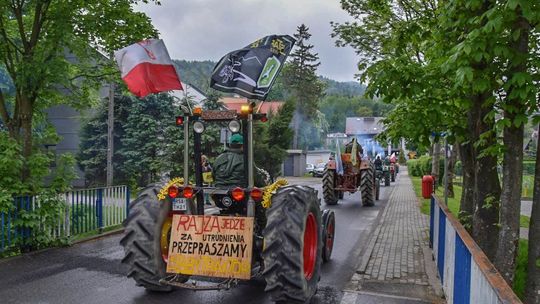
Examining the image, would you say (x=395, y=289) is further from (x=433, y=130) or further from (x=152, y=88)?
(x=152, y=88)

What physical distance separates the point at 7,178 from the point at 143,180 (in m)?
15.0

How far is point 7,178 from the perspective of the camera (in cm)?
799

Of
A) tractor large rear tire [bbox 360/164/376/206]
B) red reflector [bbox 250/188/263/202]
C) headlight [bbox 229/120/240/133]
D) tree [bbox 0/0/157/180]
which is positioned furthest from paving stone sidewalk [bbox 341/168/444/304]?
tree [bbox 0/0/157/180]

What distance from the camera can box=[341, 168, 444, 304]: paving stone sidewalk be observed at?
240 inches

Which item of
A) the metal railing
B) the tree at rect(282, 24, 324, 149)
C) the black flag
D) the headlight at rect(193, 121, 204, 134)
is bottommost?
the metal railing

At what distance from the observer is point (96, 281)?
21.3ft

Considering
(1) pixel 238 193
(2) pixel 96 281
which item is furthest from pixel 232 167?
(2) pixel 96 281

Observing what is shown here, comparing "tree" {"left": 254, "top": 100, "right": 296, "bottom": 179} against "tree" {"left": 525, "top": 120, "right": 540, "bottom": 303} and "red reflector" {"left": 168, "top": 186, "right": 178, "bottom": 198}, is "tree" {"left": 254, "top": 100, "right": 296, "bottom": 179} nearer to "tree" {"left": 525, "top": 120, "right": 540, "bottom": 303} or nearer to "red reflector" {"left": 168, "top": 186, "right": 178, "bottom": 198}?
"red reflector" {"left": 168, "top": 186, "right": 178, "bottom": 198}

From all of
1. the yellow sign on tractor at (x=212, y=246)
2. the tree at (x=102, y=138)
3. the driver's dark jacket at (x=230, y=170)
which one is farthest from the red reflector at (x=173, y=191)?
the tree at (x=102, y=138)

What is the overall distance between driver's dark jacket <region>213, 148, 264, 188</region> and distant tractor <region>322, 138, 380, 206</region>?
419 inches

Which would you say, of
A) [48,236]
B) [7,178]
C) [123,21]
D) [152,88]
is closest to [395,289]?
[152,88]

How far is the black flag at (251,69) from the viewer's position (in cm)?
505

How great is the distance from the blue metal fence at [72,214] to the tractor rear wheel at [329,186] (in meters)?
7.53

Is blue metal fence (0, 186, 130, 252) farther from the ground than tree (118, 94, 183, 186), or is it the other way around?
tree (118, 94, 183, 186)
